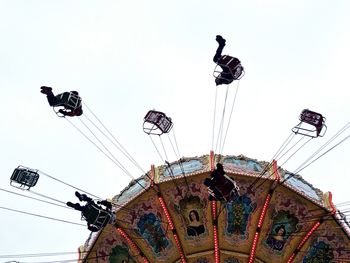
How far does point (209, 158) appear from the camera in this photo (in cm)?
1967

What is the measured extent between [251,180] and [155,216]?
325 cm

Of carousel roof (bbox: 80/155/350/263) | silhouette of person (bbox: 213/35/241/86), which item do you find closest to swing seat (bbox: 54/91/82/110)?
carousel roof (bbox: 80/155/350/263)

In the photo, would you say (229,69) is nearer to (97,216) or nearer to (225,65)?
(225,65)

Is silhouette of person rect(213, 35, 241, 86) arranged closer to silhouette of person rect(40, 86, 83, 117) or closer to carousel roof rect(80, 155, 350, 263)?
carousel roof rect(80, 155, 350, 263)

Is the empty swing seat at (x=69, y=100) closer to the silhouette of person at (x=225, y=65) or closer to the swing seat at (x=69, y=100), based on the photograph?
the swing seat at (x=69, y=100)

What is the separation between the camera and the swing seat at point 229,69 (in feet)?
62.9

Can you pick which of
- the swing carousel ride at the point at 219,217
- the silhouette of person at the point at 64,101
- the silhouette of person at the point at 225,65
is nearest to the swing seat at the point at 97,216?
the swing carousel ride at the point at 219,217

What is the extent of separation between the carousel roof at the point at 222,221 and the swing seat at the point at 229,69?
248cm

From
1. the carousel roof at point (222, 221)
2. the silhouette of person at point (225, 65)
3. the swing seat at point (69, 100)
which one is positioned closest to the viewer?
the silhouette of person at point (225, 65)

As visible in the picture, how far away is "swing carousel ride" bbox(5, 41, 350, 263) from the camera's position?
19406mm

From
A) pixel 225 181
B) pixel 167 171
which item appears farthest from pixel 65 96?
pixel 225 181

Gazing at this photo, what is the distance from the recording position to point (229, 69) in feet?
63.3

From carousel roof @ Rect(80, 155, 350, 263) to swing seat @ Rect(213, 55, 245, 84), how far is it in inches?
97.5

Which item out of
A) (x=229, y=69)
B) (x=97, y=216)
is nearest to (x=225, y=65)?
(x=229, y=69)
